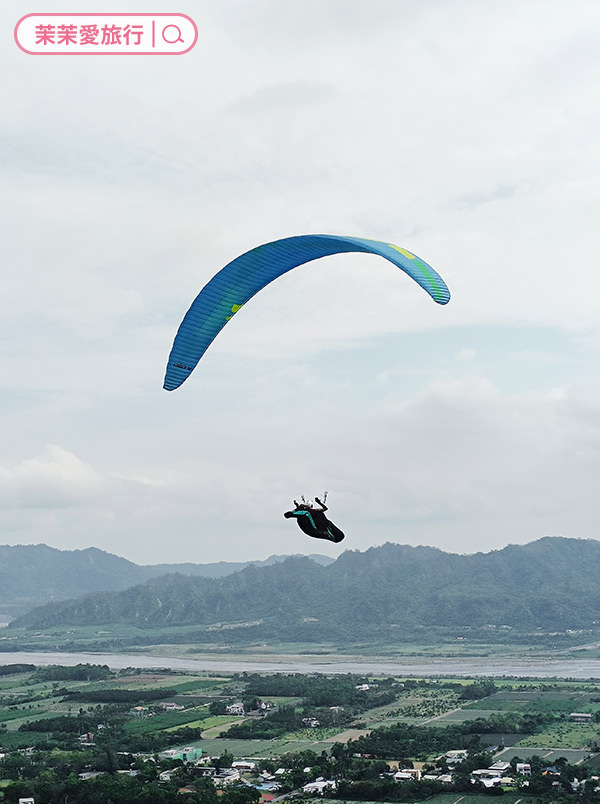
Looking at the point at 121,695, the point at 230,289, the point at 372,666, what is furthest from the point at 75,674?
the point at 230,289

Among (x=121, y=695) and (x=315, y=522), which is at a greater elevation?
(x=315, y=522)

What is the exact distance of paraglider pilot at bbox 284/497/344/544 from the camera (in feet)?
68.8

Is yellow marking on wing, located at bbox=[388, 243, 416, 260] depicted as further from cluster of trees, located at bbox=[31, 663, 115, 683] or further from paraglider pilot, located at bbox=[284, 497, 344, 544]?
cluster of trees, located at bbox=[31, 663, 115, 683]

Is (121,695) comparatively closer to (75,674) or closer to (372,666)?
(75,674)

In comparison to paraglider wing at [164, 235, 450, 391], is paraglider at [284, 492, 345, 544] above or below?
below

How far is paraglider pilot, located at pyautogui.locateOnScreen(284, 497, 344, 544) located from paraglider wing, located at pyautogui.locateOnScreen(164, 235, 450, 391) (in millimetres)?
4772

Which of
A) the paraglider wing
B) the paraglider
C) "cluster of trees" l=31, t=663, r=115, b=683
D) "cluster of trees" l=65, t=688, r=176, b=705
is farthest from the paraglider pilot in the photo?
"cluster of trees" l=31, t=663, r=115, b=683

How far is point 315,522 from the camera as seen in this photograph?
21.1 m

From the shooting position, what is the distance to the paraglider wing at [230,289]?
76.2ft

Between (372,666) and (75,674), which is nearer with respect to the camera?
(75,674)

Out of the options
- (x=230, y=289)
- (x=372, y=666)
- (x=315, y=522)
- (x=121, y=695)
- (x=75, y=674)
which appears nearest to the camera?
(x=315, y=522)

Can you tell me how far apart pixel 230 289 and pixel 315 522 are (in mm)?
6333

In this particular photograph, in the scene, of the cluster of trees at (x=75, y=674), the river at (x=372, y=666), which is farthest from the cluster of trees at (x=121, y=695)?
the river at (x=372, y=666)

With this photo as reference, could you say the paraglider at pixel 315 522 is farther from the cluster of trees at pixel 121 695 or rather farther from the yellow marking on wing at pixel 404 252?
the cluster of trees at pixel 121 695
